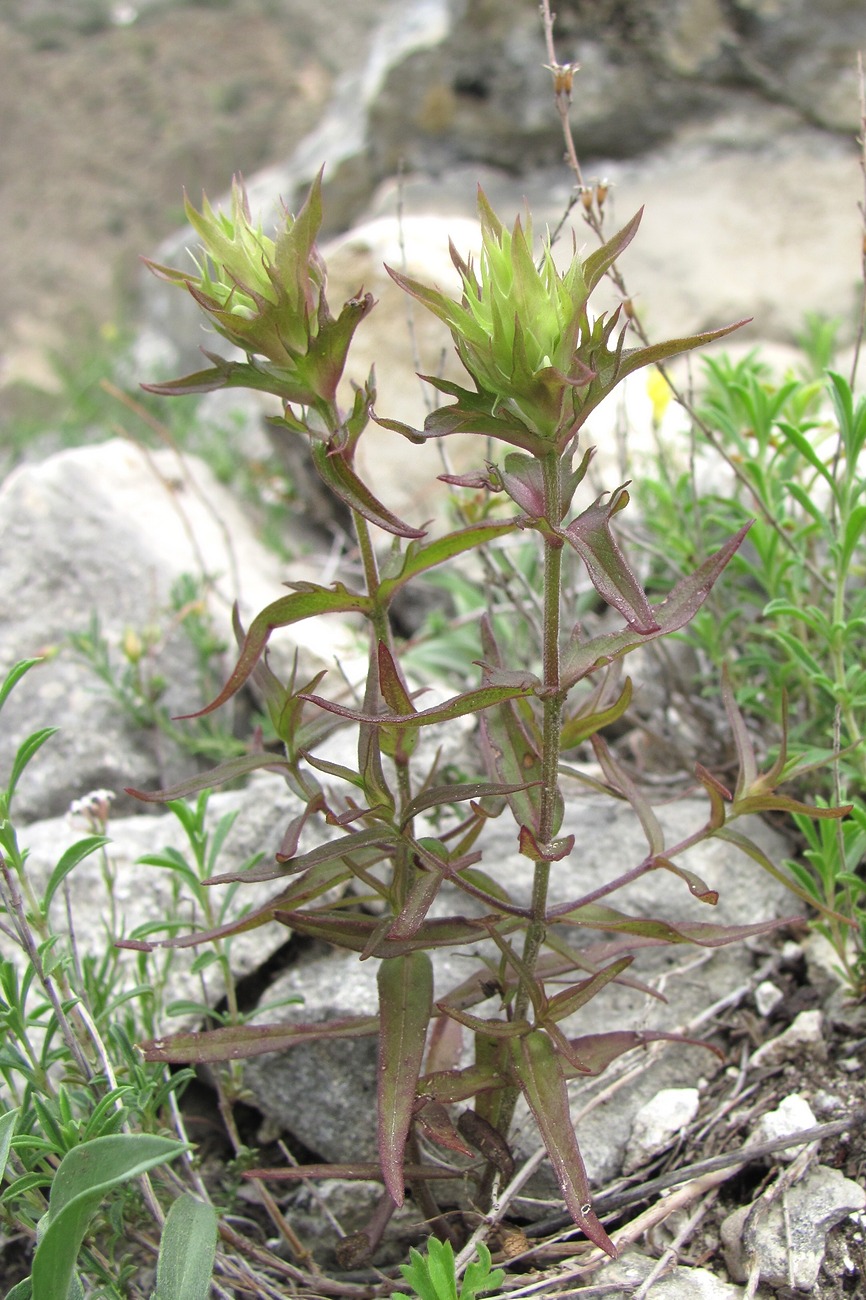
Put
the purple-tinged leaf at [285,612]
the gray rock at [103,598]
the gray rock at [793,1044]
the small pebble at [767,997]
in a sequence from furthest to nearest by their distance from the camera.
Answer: the gray rock at [103,598], the small pebble at [767,997], the gray rock at [793,1044], the purple-tinged leaf at [285,612]

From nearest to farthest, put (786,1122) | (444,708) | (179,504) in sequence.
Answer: (444,708), (786,1122), (179,504)

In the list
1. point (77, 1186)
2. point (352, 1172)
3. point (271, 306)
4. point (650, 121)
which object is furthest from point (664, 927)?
point (650, 121)

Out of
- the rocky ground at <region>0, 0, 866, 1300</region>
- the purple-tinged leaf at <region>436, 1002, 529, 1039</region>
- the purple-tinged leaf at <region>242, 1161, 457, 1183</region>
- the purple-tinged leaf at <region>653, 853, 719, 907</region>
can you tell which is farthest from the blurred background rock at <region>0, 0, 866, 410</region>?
the purple-tinged leaf at <region>242, 1161, 457, 1183</region>

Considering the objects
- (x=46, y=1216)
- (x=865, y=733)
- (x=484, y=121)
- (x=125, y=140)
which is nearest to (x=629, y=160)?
(x=484, y=121)

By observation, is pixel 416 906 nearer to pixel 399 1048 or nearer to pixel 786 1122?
pixel 399 1048

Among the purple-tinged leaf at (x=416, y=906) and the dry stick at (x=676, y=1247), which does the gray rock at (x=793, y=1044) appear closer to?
the dry stick at (x=676, y=1247)

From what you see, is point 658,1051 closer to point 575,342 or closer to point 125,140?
point 575,342

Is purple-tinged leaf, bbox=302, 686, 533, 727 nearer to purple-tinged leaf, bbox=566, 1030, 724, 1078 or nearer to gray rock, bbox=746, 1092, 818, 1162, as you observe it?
purple-tinged leaf, bbox=566, 1030, 724, 1078

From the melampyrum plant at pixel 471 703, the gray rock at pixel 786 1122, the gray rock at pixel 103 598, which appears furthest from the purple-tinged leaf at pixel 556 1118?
the gray rock at pixel 103 598
